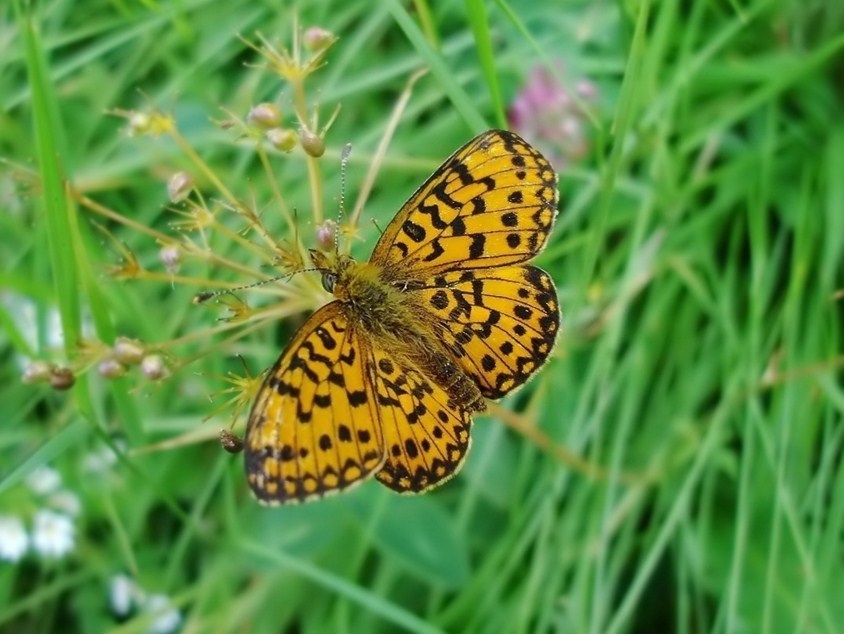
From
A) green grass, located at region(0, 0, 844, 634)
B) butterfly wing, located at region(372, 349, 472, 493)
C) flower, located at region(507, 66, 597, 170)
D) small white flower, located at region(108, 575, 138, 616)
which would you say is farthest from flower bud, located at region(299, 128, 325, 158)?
small white flower, located at region(108, 575, 138, 616)

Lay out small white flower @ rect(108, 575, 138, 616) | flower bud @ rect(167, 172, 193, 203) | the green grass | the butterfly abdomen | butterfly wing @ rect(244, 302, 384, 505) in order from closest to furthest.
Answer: butterfly wing @ rect(244, 302, 384, 505), flower bud @ rect(167, 172, 193, 203), the butterfly abdomen, the green grass, small white flower @ rect(108, 575, 138, 616)

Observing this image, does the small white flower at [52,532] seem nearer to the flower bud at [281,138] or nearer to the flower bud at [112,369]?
the flower bud at [112,369]

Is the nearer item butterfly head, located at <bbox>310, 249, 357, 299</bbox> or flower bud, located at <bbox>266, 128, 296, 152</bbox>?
flower bud, located at <bbox>266, 128, 296, 152</bbox>

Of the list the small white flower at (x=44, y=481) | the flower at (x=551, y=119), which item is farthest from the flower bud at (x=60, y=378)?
the flower at (x=551, y=119)

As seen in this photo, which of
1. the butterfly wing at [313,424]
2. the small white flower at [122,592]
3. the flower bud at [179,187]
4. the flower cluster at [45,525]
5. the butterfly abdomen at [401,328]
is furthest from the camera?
the small white flower at [122,592]

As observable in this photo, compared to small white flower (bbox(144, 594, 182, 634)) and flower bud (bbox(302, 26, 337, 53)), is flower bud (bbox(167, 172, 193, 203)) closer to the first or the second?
flower bud (bbox(302, 26, 337, 53))

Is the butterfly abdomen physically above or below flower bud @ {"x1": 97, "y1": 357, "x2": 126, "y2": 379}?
below
